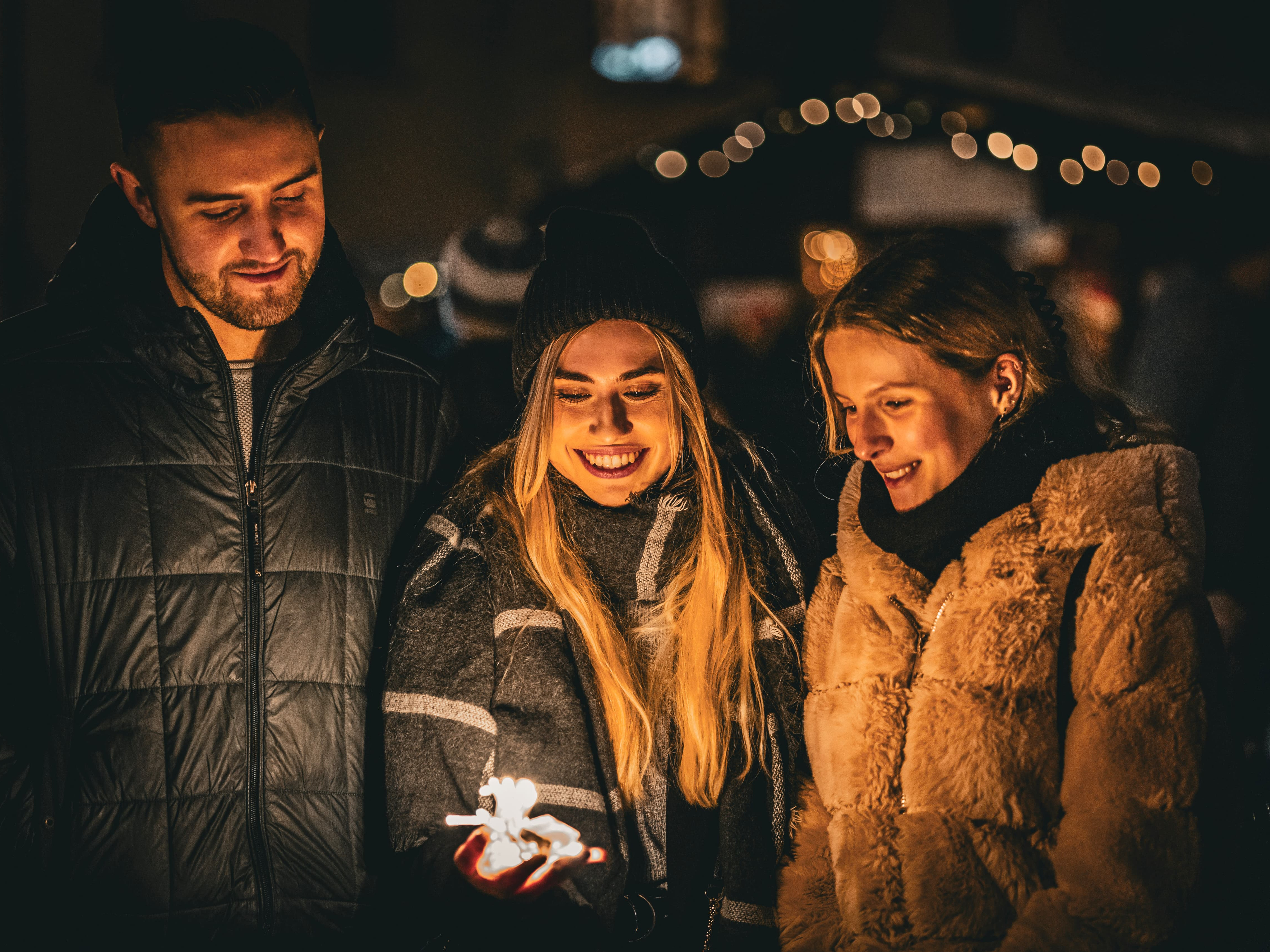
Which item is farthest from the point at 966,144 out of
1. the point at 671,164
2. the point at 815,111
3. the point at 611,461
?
the point at 611,461

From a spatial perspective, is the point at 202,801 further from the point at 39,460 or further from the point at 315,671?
the point at 39,460

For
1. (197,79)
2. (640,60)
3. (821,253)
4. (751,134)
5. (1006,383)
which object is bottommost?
(1006,383)

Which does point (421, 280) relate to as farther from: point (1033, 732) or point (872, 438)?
point (1033, 732)

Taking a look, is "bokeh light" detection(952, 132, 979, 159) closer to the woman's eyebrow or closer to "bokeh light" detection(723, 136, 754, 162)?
"bokeh light" detection(723, 136, 754, 162)

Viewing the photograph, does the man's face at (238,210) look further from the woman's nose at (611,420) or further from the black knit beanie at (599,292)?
the woman's nose at (611,420)

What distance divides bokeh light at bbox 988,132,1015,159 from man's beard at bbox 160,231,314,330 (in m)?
5.80

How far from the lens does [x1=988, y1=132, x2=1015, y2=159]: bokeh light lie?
7.11m

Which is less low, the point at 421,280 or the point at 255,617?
the point at 421,280

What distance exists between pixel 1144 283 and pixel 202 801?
250 inches

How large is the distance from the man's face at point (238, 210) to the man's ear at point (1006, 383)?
6.04 ft

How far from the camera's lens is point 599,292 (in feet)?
8.95

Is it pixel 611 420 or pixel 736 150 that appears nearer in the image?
pixel 611 420

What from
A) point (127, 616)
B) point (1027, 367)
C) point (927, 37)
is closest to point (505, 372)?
point (127, 616)

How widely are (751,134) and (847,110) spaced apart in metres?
0.78
